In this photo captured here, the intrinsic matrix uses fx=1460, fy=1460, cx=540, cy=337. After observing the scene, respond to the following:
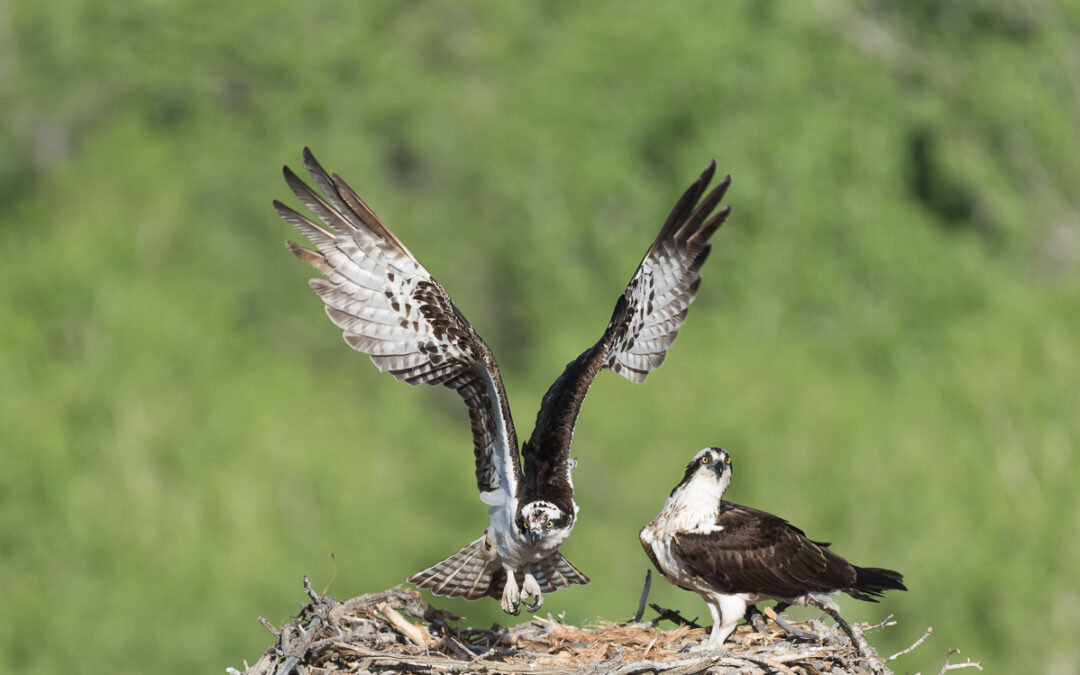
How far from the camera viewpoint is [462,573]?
28.7ft

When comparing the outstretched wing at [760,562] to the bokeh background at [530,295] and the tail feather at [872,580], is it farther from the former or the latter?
the bokeh background at [530,295]

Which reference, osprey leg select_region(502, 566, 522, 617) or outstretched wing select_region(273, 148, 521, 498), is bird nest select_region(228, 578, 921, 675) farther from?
outstretched wing select_region(273, 148, 521, 498)

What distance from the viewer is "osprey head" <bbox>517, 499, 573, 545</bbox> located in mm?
8156

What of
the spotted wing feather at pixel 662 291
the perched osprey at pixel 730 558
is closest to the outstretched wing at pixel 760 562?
the perched osprey at pixel 730 558

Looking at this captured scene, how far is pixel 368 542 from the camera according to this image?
3033 centimetres

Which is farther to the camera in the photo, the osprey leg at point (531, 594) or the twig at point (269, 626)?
the osprey leg at point (531, 594)

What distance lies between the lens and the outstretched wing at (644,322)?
8773 mm

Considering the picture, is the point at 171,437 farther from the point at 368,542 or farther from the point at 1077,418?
the point at 1077,418

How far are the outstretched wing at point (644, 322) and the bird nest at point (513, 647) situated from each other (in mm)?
944

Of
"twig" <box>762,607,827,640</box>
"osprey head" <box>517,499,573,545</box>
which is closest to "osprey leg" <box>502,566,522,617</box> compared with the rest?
"osprey head" <box>517,499,573,545</box>

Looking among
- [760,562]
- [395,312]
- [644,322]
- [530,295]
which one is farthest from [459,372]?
[530,295]

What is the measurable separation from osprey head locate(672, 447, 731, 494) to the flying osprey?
76 centimetres

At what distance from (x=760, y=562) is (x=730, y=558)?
0.58ft

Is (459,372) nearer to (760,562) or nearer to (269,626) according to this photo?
(269,626)
